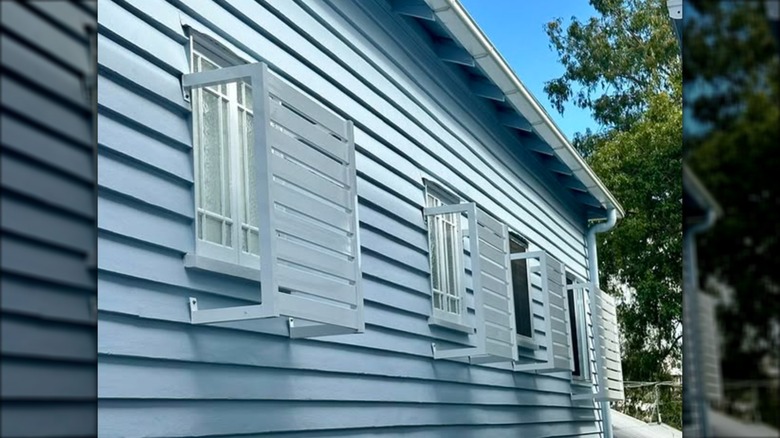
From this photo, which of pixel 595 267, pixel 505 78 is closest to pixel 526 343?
pixel 505 78

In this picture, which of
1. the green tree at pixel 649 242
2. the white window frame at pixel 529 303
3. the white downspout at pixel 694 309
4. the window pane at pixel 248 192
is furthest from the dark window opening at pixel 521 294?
the white downspout at pixel 694 309

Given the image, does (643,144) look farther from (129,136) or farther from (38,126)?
(38,126)

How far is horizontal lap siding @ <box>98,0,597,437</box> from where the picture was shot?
229 cm

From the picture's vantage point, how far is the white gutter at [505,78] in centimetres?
470

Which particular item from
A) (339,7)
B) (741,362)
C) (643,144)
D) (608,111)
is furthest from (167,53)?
(608,111)

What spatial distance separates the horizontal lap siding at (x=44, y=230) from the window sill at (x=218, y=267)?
7.57 ft

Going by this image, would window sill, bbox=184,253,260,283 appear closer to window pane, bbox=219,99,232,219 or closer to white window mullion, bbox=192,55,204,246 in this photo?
white window mullion, bbox=192,55,204,246

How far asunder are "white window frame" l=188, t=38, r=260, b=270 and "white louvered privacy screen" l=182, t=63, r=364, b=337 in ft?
0.44

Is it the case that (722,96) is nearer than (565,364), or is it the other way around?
(722,96)

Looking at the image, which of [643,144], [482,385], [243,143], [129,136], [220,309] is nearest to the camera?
[129,136]

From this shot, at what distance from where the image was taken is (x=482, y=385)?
5348mm

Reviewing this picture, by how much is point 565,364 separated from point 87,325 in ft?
21.1

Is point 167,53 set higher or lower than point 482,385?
higher

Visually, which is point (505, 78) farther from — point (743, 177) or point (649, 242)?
point (649, 242)
